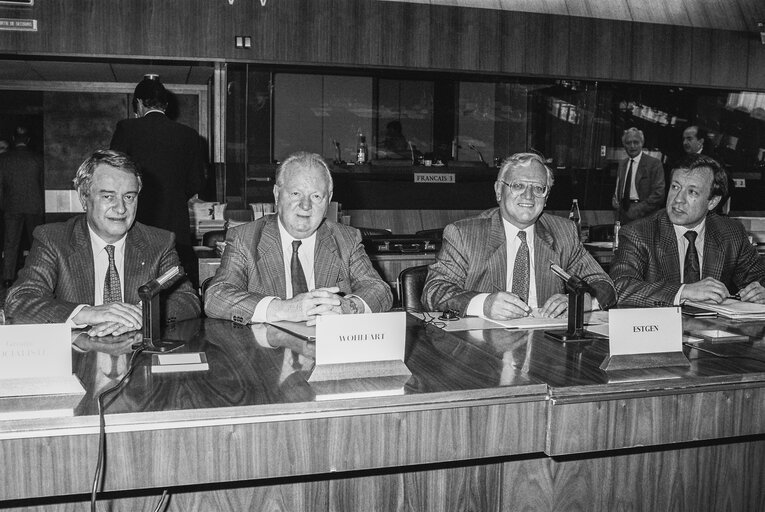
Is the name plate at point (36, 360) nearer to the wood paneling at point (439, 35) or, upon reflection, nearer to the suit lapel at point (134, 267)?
the suit lapel at point (134, 267)

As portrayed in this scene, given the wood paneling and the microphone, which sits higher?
the wood paneling

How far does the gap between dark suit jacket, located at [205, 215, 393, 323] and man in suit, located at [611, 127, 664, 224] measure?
14.2 ft

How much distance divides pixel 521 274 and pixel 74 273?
1591 millimetres

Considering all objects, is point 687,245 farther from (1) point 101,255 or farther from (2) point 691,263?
(1) point 101,255

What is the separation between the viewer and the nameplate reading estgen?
64.7 inches

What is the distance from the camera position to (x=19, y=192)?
25.6 ft

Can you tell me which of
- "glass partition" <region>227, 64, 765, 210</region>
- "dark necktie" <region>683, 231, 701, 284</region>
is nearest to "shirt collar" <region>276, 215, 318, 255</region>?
"dark necktie" <region>683, 231, 701, 284</region>

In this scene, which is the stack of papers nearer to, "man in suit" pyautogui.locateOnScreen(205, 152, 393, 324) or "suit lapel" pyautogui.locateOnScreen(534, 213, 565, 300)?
"suit lapel" pyautogui.locateOnScreen(534, 213, 565, 300)

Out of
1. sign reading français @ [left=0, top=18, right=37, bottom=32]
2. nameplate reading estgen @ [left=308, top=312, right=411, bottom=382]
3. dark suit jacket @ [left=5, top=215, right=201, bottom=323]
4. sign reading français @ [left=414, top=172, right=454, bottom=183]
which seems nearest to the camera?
nameplate reading estgen @ [left=308, top=312, right=411, bottom=382]

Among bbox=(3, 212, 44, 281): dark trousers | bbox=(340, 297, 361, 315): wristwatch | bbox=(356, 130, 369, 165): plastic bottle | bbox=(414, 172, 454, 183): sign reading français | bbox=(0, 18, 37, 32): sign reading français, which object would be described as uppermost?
bbox=(0, 18, 37, 32): sign reading français

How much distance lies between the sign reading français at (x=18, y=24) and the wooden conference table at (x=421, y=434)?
410cm

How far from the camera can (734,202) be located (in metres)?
7.41

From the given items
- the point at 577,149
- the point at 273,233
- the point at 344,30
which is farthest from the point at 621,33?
the point at 273,233

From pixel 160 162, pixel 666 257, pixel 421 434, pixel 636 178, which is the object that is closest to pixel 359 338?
pixel 421 434
